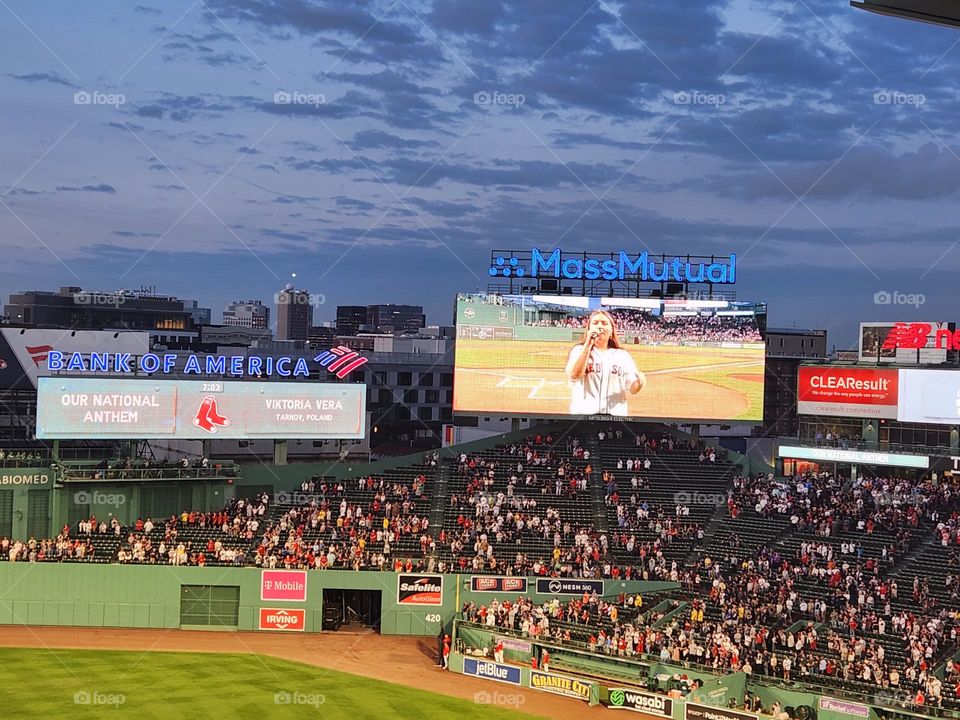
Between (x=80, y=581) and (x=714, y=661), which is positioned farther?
(x=80, y=581)

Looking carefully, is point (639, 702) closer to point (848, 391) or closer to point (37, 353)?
point (848, 391)

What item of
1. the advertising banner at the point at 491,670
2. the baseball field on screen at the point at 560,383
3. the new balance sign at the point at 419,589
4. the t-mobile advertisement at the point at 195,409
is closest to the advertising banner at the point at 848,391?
the baseball field on screen at the point at 560,383

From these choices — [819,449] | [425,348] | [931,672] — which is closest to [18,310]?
[425,348]

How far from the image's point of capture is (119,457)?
46.8m

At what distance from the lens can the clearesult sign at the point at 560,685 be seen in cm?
3369

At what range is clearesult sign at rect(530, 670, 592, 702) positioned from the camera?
33.7 metres

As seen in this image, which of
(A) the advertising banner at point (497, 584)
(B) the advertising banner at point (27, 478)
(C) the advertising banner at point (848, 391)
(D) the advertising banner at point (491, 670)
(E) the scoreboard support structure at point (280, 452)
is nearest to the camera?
(D) the advertising banner at point (491, 670)

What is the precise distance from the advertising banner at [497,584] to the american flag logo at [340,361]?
12.0 m

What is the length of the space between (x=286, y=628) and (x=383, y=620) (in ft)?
12.2

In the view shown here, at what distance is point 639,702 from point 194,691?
13.4 meters

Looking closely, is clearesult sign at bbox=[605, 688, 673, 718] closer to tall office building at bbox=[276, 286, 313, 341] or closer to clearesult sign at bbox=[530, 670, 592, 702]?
clearesult sign at bbox=[530, 670, 592, 702]

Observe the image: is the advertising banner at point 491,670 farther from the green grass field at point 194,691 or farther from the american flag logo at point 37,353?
the american flag logo at point 37,353

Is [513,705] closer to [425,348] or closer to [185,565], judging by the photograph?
[185,565]

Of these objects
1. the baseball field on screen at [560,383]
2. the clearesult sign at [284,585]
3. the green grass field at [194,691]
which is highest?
the baseball field on screen at [560,383]
